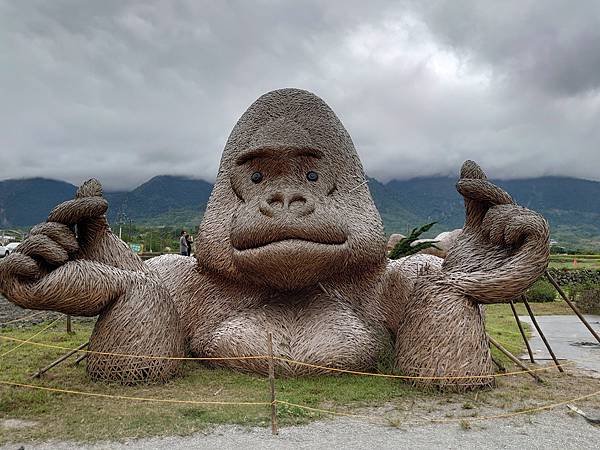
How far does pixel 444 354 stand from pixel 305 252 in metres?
1.77

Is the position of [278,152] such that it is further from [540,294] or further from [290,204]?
[540,294]

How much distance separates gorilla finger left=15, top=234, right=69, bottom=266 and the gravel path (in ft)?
6.28

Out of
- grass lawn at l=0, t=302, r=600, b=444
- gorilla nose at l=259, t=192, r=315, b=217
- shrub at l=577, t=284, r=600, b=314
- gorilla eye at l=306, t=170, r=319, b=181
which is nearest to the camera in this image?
grass lawn at l=0, t=302, r=600, b=444

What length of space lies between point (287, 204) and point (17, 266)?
9.06 feet

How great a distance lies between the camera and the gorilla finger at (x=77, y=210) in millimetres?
5789

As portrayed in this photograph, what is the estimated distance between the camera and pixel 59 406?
5207 mm

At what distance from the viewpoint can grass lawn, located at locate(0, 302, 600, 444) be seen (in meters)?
4.66

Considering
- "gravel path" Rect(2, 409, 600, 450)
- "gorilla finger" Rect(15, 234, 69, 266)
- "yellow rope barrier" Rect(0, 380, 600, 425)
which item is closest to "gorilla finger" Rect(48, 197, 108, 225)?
"gorilla finger" Rect(15, 234, 69, 266)

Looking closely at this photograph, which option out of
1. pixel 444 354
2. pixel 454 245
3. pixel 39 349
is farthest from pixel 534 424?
pixel 39 349

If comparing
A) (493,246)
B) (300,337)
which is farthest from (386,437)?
(493,246)

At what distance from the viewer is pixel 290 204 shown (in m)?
6.41

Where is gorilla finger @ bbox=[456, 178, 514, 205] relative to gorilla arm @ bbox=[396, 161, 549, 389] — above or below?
above

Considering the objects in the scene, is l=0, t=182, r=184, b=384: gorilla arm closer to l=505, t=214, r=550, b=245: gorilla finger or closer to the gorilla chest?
the gorilla chest

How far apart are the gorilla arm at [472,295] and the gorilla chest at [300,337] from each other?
46 centimetres
